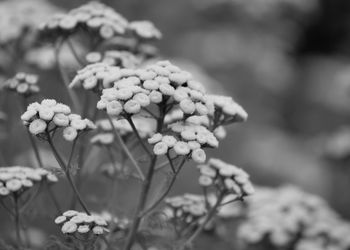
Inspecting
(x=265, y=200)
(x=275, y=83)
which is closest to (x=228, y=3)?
(x=275, y=83)

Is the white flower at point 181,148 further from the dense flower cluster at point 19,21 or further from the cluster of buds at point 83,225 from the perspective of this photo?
the dense flower cluster at point 19,21

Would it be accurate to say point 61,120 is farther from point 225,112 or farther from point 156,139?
point 225,112

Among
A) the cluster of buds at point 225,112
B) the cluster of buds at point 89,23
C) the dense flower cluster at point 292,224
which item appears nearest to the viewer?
the cluster of buds at point 225,112

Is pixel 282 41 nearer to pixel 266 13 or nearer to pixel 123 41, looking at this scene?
pixel 266 13

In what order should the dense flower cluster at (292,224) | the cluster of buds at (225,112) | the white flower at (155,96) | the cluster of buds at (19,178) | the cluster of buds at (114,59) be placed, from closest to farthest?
the white flower at (155,96) < the cluster of buds at (19,178) < the cluster of buds at (225,112) < the cluster of buds at (114,59) < the dense flower cluster at (292,224)

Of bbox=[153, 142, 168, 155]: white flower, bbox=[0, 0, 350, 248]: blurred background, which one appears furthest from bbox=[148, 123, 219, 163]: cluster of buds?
bbox=[0, 0, 350, 248]: blurred background

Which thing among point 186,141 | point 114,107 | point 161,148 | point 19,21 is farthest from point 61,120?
point 19,21

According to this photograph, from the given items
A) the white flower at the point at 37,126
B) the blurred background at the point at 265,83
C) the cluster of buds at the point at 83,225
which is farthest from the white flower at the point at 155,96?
the blurred background at the point at 265,83
